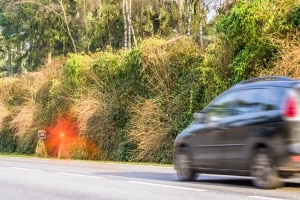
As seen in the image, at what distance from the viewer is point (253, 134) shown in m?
12.4

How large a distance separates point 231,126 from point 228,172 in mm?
894

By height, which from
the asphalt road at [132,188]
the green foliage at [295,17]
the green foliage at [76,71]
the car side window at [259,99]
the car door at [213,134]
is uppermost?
the green foliage at [295,17]

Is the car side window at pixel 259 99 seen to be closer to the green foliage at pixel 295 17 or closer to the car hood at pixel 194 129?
the car hood at pixel 194 129

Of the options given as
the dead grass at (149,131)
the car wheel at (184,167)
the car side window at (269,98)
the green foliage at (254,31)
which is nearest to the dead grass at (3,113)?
the dead grass at (149,131)

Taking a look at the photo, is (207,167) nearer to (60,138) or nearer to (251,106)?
(251,106)

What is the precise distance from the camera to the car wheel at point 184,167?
48.5 ft

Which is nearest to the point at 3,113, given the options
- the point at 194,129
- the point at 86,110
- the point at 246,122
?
the point at 86,110

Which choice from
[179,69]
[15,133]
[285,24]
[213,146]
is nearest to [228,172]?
[213,146]

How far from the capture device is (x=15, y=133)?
39.9 m

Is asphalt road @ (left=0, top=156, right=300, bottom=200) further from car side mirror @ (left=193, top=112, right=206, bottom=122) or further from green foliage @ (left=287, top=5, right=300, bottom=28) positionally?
green foliage @ (left=287, top=5, right=300, bottom=28)

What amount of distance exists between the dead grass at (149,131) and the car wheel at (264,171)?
1314cm

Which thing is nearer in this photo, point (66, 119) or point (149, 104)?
point (149, 104)

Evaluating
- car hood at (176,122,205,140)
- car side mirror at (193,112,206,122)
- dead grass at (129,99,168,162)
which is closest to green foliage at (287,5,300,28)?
dead grass at (129,99,168,162)

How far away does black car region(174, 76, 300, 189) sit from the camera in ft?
38.5
